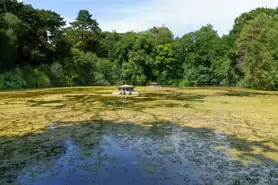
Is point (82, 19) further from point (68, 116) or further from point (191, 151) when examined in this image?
point (191, 151)

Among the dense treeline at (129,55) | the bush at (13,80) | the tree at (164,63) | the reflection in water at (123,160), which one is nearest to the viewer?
the reflection in water at (123,160)

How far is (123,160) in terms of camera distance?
4398 mm

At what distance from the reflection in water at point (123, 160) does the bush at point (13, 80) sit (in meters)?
18.9

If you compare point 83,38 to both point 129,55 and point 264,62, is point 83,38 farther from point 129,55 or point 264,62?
point 264,62

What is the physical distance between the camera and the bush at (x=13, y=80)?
22594 mm

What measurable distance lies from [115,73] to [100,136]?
30.2 m

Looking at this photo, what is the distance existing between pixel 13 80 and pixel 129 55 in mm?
15955

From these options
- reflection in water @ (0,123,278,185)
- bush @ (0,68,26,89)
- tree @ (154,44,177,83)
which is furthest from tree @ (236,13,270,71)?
reflection in water @ (0,123,278,185)

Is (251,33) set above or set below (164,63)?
above

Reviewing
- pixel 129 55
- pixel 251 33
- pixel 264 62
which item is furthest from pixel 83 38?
pixel 264 62

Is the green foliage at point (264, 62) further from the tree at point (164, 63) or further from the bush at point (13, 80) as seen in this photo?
the bush at point (13, 80)

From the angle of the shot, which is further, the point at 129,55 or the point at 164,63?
the point at 164,63

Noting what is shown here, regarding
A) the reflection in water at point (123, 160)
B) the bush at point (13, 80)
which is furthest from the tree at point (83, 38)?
the reflection in water at point (123, 160)

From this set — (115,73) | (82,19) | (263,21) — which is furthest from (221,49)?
(82,19)
